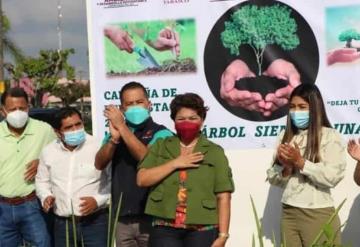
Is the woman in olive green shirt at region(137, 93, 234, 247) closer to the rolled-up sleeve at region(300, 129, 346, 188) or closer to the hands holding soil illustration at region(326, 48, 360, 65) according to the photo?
the rolled-up sleeve at region(300, 129, 346, 188)

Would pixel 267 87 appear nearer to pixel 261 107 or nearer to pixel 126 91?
pixel 261 107

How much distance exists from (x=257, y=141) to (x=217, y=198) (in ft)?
4.64

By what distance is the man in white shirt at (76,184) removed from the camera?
154 inches

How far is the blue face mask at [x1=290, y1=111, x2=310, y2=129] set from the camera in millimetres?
3576

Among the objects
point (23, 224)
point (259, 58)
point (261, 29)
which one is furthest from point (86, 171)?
point (261, 29)

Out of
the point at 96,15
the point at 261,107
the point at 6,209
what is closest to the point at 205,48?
the point at 261,107

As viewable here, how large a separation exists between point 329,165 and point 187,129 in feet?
2.92

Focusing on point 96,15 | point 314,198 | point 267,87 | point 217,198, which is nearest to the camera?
point 217,198

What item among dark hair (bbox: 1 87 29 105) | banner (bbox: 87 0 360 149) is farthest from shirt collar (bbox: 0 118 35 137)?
banner (bbox: 87 0 360 149)

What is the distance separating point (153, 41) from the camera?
4.83 meters

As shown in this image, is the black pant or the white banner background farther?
the white banner background

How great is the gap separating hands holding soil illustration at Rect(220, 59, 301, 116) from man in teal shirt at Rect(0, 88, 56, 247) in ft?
4.64

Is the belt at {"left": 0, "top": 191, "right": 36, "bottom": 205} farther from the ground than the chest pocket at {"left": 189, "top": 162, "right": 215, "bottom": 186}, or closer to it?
closer to it

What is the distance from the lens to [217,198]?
10.8 feet
